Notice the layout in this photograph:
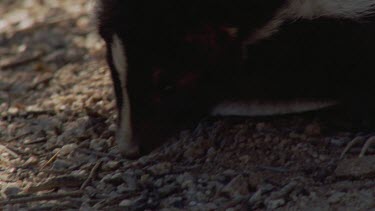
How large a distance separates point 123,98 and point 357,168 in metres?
0.90

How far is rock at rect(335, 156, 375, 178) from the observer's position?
3207mm

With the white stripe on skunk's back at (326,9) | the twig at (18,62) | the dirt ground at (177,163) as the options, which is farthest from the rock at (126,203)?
the twig at (18,62)

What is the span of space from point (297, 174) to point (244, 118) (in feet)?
1.55

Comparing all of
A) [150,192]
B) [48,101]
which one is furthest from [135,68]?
[48,101]

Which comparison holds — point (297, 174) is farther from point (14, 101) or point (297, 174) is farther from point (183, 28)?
point (14, 101)

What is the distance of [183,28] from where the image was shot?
325cm

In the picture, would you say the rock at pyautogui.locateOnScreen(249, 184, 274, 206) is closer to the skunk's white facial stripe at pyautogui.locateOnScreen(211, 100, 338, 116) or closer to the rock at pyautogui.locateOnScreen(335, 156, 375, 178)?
the rock at pyautogui.locateOnScreen(335, 156, 375, 178)

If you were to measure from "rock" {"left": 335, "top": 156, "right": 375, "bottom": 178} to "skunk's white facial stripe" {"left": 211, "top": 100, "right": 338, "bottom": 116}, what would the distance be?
39 centimetres

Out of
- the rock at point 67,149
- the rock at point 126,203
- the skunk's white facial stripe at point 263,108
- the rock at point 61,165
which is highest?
the skunk's white facial stripe at point 263,108

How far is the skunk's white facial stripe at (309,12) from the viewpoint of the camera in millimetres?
3340

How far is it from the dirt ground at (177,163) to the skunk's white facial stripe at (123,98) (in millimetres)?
96

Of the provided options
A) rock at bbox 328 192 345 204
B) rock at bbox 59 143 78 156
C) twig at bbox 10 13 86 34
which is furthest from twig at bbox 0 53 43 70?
rock at bbox 328 192 345 204

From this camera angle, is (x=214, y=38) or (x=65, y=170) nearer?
(x=214, y=38)

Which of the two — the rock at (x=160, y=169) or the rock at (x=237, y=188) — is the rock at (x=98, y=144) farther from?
the rock at (x=237, y=188)
